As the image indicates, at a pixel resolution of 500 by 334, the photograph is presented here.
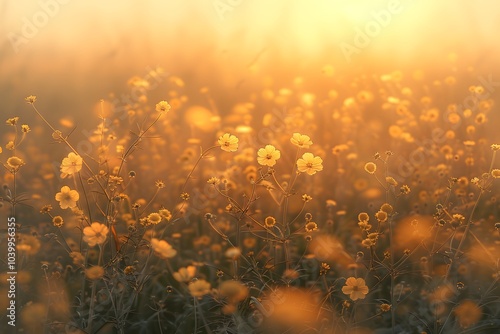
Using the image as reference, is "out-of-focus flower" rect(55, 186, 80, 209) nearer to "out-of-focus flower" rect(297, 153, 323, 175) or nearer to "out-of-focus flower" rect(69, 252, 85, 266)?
"out-of-focus flower" rect(69, 252, 85, 266)

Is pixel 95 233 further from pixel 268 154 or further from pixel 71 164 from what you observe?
pixel 268 154

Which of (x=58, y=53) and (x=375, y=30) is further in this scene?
(x=58, y=53)

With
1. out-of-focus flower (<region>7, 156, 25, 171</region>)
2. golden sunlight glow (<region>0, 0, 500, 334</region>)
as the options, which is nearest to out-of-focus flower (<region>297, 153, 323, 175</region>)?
golden sunlight glow (<region>0, 0, 500, 334</region>)

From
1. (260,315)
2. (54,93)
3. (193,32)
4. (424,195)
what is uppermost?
(193,32)

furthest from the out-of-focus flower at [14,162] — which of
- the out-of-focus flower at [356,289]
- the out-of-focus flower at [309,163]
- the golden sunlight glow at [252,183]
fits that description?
the out-of-focus flower at [356,289]

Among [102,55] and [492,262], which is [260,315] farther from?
Answer: [102,55]

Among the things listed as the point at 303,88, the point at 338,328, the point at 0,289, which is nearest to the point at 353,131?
the point at 303,88
